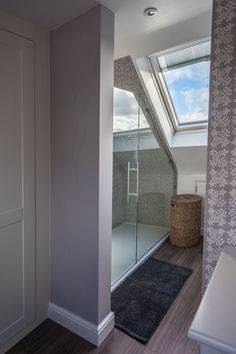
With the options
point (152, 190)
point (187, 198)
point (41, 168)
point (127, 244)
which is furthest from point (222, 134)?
point (187, 198)

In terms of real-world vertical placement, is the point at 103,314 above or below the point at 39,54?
below

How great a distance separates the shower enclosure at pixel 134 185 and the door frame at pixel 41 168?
776 mm

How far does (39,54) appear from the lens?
5.60ft

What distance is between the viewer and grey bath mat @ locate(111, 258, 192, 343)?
6.09ft

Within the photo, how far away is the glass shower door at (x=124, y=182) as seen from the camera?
101 inches

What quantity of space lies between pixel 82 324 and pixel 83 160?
118cm

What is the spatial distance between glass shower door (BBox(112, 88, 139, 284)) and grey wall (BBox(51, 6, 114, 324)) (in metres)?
0.76

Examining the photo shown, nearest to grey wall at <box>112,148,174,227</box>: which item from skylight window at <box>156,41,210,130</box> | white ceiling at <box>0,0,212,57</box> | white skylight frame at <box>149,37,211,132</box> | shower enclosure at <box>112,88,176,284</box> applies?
shower enclosure at <box>112,88,176,284</box>

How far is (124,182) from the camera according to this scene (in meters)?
2.75

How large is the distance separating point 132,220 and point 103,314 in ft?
4.29

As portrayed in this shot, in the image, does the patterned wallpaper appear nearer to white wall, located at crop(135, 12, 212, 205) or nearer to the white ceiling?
the white ceiling

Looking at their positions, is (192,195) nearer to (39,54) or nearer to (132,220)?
(132,220)

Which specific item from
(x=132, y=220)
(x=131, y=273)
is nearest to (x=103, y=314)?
(x=131, y=273)

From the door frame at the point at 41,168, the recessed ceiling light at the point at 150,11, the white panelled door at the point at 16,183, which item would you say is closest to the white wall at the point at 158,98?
the recessed ceiling light at the point at 150,11
